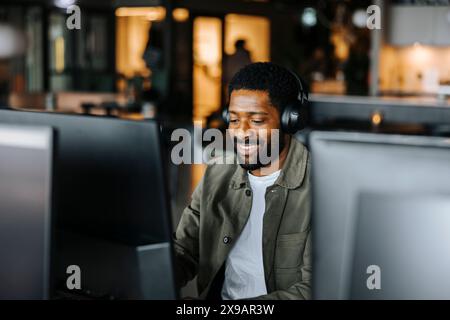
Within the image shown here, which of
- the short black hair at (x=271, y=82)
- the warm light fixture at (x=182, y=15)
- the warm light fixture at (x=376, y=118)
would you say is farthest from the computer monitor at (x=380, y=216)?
the warm light fixture at (x=182, y=15)

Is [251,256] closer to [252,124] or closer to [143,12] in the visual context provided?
[252,124]

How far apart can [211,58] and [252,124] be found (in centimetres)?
1375

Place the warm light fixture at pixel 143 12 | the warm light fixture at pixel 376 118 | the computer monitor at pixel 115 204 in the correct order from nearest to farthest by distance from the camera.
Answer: the computer monitor at pixel 115 204, the warm light fixture at pixel 376 118, the warm light fixture at pixel 143 12

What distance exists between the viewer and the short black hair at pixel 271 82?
1.89 m

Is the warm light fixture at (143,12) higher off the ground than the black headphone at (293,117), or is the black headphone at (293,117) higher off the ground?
the warm light fixture at (143,12)

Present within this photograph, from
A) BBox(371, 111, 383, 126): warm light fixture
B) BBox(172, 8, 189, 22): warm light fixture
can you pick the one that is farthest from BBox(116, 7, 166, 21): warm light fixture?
BBox(371, 111, 383, 126): warm light fixture

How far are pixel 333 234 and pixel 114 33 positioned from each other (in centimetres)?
1319

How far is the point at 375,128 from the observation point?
25.8ft

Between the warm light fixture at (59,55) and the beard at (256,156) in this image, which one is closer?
the beard at (256,156)

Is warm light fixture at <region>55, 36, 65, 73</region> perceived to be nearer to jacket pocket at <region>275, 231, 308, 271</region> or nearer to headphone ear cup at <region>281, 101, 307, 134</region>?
headphone ear cup at <region>281, 101, 307, 134</region>

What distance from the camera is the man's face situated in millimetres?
1838

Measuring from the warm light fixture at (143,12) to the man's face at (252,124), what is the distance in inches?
446

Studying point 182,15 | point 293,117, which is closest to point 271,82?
point 293,117

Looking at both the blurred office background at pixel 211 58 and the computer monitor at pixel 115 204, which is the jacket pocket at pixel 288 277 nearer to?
the computer monitor at pixel 115 204
